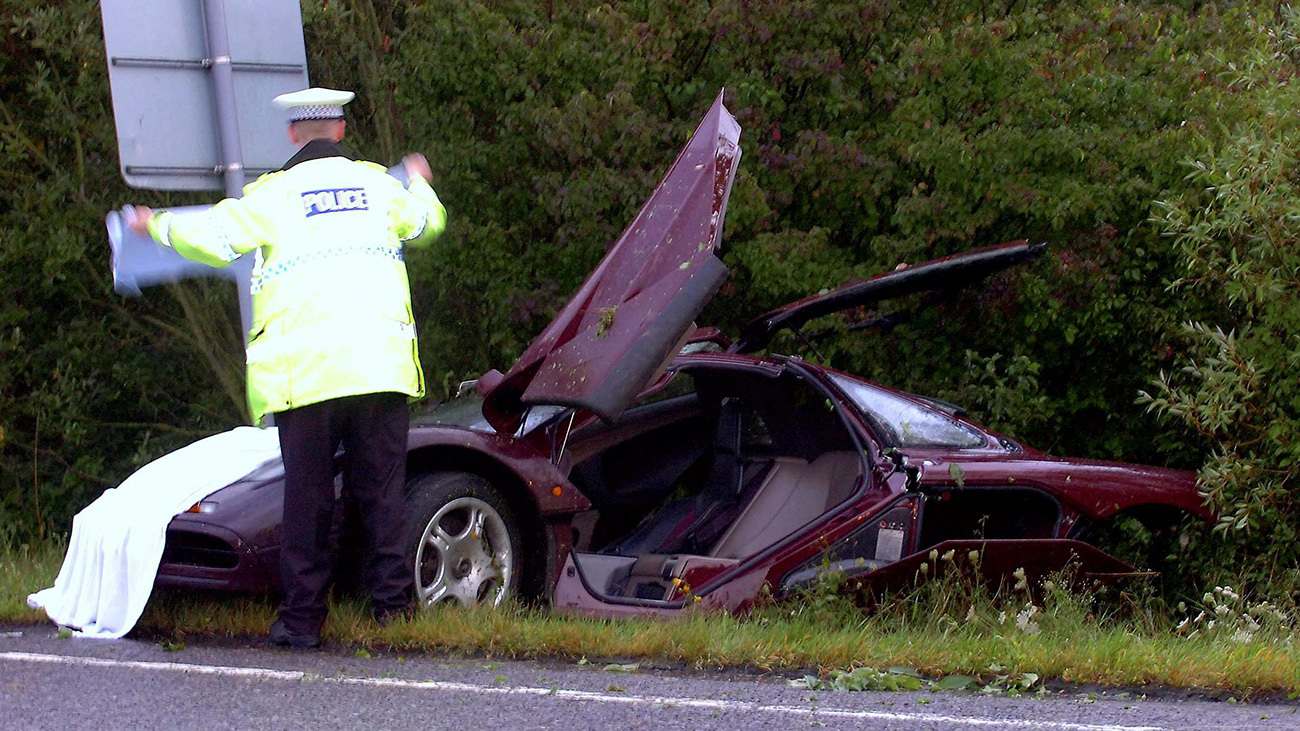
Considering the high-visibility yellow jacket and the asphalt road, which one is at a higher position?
the high-visibility yellow jacket

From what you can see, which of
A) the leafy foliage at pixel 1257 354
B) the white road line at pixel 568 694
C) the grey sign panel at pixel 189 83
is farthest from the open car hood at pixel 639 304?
the leafy foliage at pixel 1257 354

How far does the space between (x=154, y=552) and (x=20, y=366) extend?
613 centimetres

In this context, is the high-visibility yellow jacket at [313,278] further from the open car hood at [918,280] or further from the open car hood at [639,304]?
the open car hood at [918,280]

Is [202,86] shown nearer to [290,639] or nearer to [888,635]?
[290,639]

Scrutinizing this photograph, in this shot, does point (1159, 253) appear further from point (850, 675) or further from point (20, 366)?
point (20, 366)

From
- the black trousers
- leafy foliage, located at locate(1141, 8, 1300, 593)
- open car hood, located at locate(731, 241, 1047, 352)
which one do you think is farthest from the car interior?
leafy foliage, located at locate(1141, 8, 1300, 593)

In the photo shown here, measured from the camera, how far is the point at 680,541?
6.75m

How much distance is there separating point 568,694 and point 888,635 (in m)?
1.44

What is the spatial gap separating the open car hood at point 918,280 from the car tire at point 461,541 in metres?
1.61

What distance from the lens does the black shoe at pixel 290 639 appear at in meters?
5.14

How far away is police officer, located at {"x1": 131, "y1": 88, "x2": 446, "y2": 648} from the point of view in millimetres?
5078

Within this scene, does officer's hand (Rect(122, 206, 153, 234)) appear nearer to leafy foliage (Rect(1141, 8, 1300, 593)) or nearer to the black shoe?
the black shoe

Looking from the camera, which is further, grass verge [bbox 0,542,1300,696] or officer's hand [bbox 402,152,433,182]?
officer's hand [bbox 402,152,433,182]

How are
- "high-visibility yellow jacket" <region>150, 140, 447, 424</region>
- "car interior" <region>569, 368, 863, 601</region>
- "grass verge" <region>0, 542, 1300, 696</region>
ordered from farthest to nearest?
"car interior" <region>569, 368, 863, 601</region>
"high-visibility yellow jacket" <region>150, 140, 447, 424</region>
"grass verge" <region>0, 542, 1300, 696</region>
